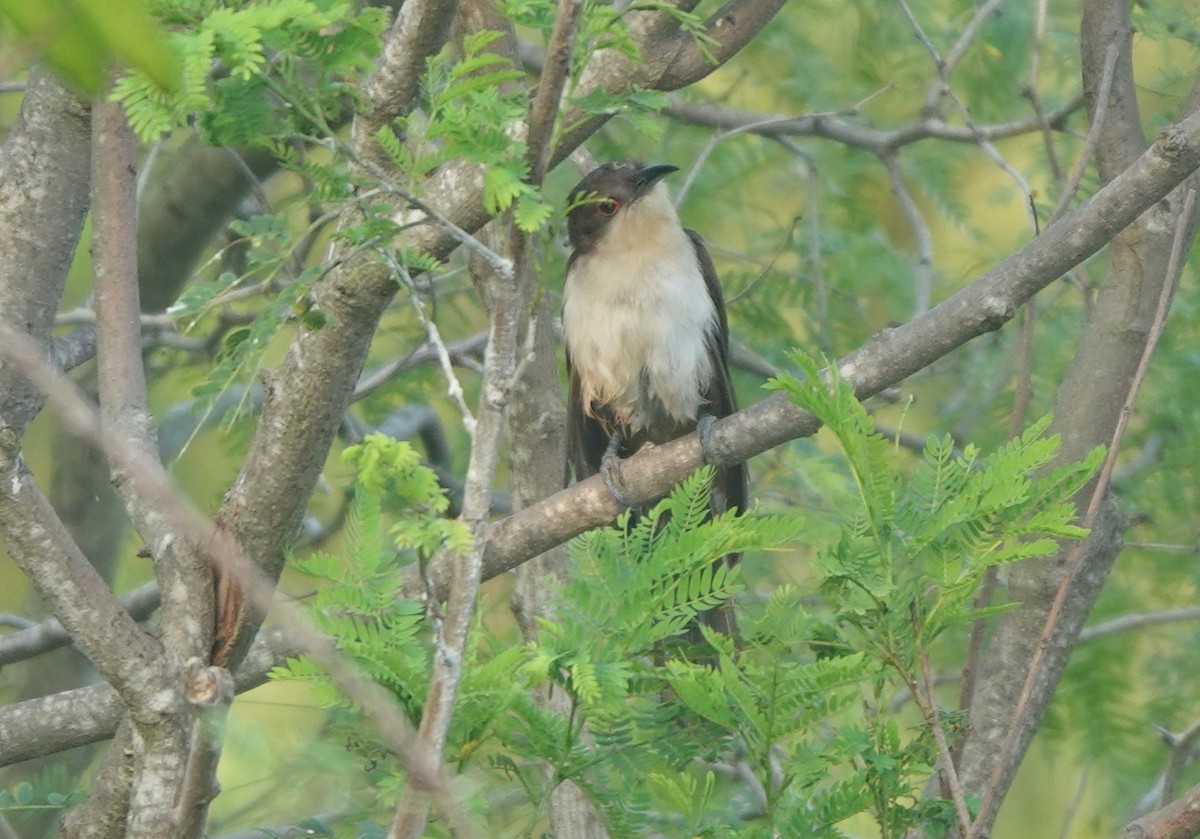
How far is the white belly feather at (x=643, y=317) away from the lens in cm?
570

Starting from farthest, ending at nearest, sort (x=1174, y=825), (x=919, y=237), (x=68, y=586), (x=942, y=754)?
(x=919, y=237)
(x=68, y=586)
(x=1174, y=825)
(x=942, y=754)

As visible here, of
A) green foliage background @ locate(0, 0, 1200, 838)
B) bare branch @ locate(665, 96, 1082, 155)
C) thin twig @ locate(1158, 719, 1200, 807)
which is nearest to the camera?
green foliage background @ locate(0, 0, 1200, 838)

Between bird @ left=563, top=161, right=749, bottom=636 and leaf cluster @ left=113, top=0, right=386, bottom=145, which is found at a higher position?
leaf cluster @ left=113, top=0, right=386, bottom=145

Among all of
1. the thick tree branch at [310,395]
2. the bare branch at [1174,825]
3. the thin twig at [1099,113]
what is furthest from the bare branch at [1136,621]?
the thick tree branch at [310,395]

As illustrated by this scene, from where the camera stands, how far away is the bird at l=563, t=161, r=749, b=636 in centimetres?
570

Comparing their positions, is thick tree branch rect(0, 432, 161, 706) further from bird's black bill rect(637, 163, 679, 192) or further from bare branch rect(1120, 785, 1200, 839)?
bird's black bill rect(637, 163, 679, 192)

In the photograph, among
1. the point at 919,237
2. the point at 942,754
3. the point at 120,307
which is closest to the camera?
the point at 942,754

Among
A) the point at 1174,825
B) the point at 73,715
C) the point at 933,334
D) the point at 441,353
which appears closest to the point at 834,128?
the point at 933,334

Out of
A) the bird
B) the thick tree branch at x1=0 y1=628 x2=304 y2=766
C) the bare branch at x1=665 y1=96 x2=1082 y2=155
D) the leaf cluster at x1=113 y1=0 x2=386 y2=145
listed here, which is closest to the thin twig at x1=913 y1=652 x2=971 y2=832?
the leaf cluster at x1=113 y1=0 x2=386 y2=145

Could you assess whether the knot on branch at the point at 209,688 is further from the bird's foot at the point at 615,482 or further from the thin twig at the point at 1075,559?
the thin twig at the point at 1075,559

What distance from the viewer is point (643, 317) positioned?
5.71 m

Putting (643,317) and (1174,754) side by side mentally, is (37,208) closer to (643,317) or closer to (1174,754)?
(643,317)

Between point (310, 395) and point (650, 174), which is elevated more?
point (310, 395)

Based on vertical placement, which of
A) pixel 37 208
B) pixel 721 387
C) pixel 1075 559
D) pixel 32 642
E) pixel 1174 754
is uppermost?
pixel 37 208
